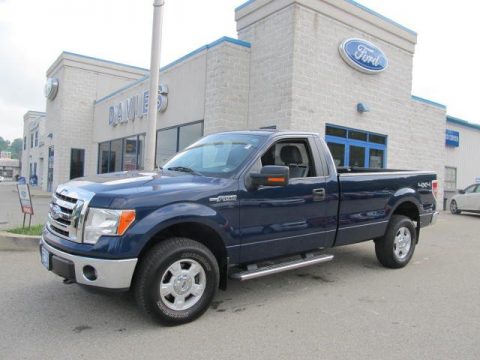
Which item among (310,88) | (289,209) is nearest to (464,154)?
(310,88)

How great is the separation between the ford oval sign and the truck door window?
8861 mm

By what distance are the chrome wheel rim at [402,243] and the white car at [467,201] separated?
1125cm

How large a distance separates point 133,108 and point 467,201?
14881 millimetres

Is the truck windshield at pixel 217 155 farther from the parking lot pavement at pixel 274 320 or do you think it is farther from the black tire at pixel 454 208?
the black tire at pixel 454 208

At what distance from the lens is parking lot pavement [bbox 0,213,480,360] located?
11.2 ft

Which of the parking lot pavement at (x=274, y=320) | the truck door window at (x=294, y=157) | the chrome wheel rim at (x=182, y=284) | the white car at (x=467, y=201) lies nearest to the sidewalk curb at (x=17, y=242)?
the parking lot pavement at (x=274, y=320)

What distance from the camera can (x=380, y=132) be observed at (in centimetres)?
1466

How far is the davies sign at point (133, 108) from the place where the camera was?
15.9m

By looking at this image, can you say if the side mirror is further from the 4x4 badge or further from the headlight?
the headlight

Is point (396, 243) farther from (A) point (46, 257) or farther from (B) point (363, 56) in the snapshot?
(B) point (363, 56)

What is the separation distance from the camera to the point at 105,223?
11.9ft

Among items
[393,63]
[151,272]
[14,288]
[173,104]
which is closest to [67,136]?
[173,104]

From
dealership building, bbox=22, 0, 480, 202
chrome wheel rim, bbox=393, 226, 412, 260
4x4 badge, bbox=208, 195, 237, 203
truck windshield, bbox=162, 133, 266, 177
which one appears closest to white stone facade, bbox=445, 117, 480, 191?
dealership building, bbox=22, 0, 480, 202

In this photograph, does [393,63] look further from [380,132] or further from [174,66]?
[174,66]
